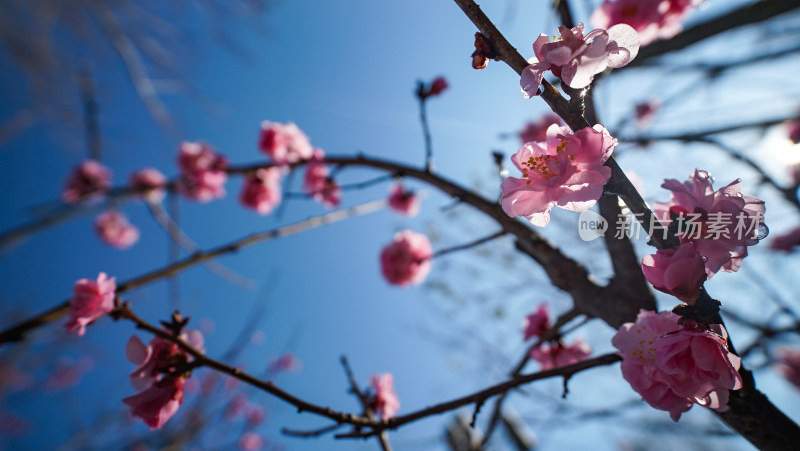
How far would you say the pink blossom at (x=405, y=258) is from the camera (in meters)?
2.10

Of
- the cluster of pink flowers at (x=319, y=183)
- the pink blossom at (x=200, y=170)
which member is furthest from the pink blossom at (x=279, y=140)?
the pink blossom at (x=200, y=170)

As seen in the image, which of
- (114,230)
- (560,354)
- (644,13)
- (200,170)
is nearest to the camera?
(560,354)

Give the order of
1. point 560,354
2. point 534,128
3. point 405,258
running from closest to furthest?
point 560,354 → point 405,258 → point 534,128

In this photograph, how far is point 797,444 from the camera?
28.4 inches

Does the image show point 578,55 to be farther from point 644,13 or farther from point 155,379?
point 644,13

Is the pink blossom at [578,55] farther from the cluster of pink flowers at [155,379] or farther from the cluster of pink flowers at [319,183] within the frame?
the cluster of pink flowers at [319,183]

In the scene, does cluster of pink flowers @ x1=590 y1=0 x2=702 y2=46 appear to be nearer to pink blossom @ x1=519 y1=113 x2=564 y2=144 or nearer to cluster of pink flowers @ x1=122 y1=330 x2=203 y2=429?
pink blossom @ x1=519 y1=113 x2=564 y2=144

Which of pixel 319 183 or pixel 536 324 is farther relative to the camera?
pixel 319 183

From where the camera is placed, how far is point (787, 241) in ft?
7.99

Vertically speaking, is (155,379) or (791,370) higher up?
(791,370)

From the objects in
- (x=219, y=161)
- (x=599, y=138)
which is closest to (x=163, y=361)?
(x=599, y=138)

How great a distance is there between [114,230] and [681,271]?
4.86 m

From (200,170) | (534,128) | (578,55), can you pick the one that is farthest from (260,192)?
(578,55)

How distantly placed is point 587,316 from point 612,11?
1495 millimetres
